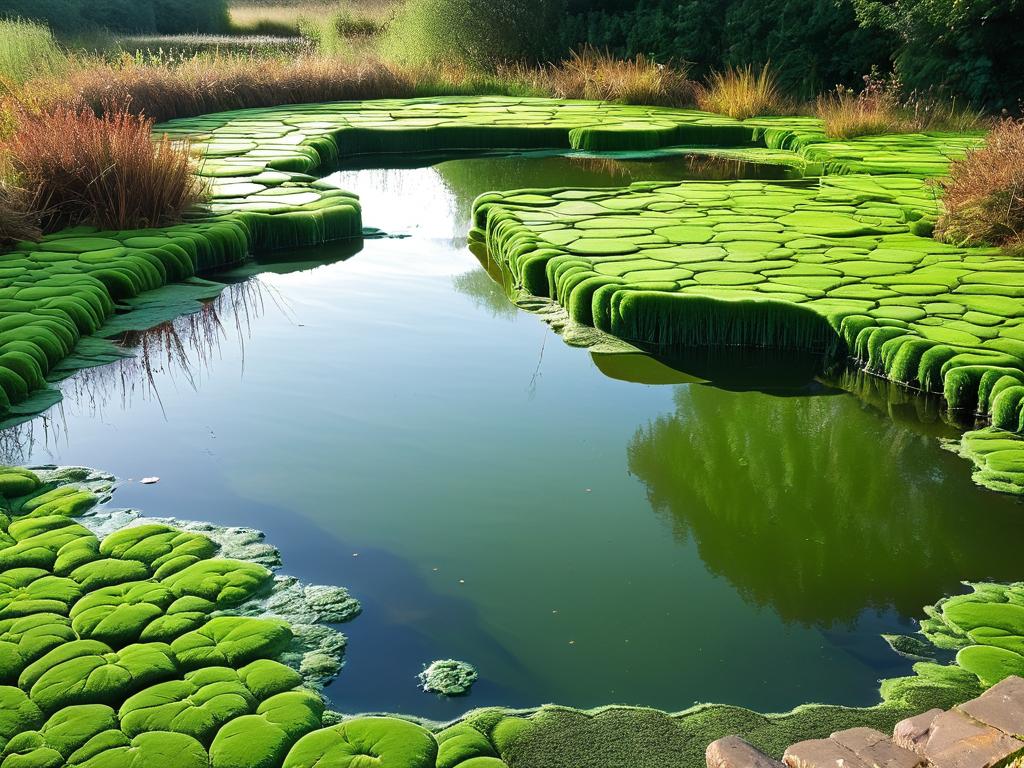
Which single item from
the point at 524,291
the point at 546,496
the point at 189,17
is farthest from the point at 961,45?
the point at 189,17

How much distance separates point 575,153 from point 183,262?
5322 mm

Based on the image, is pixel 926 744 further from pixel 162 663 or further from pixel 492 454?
pixel 492 454

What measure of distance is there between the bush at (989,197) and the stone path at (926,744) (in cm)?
426

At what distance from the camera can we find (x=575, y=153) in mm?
10211

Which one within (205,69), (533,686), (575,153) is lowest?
(533,686)

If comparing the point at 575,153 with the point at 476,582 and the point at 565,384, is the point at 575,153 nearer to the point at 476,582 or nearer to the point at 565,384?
the point at 565,384

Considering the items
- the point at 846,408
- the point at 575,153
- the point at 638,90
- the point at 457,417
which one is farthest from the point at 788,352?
the point at 638,90

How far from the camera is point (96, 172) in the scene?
616 centimetres

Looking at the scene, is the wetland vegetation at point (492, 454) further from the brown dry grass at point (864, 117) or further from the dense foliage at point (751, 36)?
the dense foliage at point (751, 36)

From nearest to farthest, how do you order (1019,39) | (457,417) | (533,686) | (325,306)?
(533,686), (457,417), (325,306), (1019,39)

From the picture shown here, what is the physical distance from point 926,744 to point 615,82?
12016 millimetres

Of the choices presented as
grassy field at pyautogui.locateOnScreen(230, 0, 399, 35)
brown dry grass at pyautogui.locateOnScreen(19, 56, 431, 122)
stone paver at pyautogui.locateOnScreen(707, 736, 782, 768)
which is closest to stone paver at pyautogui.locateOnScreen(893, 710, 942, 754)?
stone paver at pyautogui.locateOnScreen(707, 736, 782, 768)

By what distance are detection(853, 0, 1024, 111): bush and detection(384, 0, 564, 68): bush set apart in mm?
5360

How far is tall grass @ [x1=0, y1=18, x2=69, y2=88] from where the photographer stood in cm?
1054
